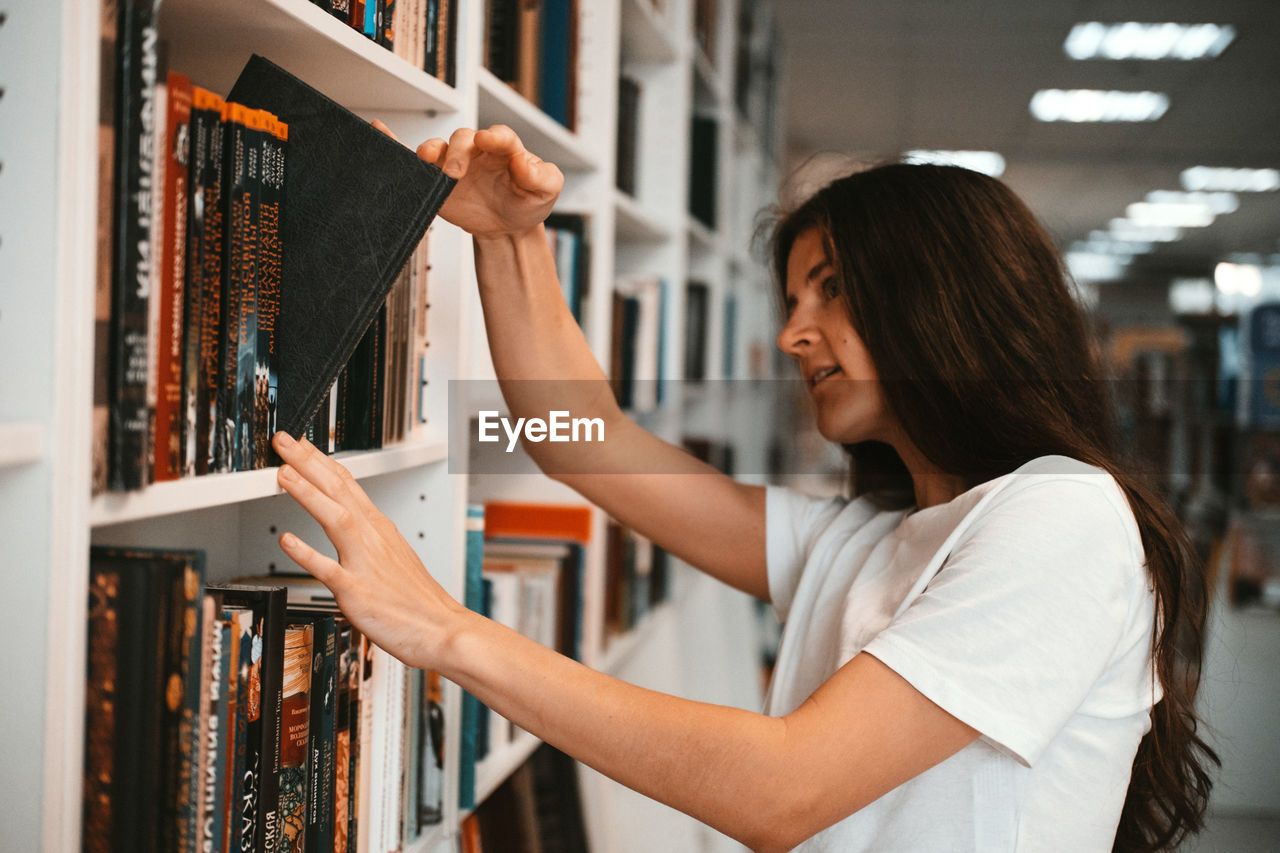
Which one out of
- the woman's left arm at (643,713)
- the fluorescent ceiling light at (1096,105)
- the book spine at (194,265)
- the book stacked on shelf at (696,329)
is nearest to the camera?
the book spine at (194,265)

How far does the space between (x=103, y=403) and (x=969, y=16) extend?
4.86m

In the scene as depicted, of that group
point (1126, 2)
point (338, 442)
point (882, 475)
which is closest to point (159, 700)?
point (338, 442)

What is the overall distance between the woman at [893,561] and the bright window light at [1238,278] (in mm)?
14798

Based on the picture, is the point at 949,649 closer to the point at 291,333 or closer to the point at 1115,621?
the point at 1115,621

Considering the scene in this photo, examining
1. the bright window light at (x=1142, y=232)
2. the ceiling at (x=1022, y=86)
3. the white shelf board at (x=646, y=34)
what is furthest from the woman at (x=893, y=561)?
the bright window light at (x=1142, y=232)

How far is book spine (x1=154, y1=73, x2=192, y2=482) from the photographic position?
562mm

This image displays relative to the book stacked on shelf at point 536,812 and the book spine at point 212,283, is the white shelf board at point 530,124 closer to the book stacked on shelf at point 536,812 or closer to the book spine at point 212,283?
the book spine at point 212,283

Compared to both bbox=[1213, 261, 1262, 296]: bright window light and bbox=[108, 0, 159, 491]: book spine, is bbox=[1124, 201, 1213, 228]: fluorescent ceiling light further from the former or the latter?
bbox=[108, 0, 159, 491]: book spine

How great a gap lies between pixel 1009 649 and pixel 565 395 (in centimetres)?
58

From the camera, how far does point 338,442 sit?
0.82 metres

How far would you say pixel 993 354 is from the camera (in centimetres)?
102

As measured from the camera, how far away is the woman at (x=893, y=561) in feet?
2.37

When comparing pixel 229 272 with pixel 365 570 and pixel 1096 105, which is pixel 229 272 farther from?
pixel 1096 105

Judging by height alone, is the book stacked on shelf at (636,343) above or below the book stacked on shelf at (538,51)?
below
